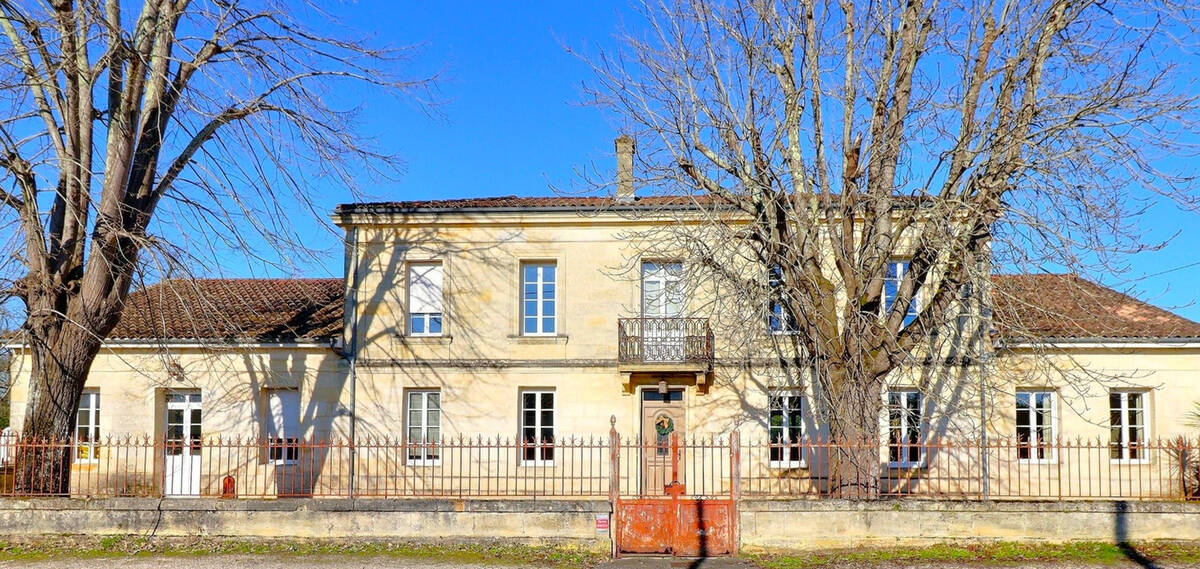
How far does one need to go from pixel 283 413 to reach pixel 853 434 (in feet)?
37.3

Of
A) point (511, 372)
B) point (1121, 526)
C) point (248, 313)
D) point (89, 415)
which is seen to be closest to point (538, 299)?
point (511, 372)

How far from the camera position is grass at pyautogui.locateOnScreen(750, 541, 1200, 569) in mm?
12320

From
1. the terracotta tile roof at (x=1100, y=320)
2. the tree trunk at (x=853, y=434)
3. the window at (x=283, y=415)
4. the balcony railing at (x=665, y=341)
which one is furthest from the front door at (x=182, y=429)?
the terracotta tile roof at (x=1100, y=320)

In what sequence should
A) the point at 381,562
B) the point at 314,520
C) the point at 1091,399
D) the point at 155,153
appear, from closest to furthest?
the point at 381,562
the point at 314,520
the point at 155,153
the point at 1091,399

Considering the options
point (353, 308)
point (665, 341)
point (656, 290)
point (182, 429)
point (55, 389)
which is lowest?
point (182, 429)

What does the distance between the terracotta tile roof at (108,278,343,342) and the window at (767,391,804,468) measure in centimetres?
861

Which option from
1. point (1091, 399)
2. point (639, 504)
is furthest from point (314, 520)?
point (1091, 399)

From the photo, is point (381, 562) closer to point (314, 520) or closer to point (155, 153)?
point (314, 520)

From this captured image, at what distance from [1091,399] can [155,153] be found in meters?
16.9

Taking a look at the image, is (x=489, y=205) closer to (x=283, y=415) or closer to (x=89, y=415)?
(x=283, y=415)

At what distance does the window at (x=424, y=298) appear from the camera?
793 inches

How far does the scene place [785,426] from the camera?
762 inches

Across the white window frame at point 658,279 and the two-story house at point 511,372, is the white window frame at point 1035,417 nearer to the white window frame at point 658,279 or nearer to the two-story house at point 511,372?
the two-story house at point 511,372

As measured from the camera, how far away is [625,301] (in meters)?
19.8
